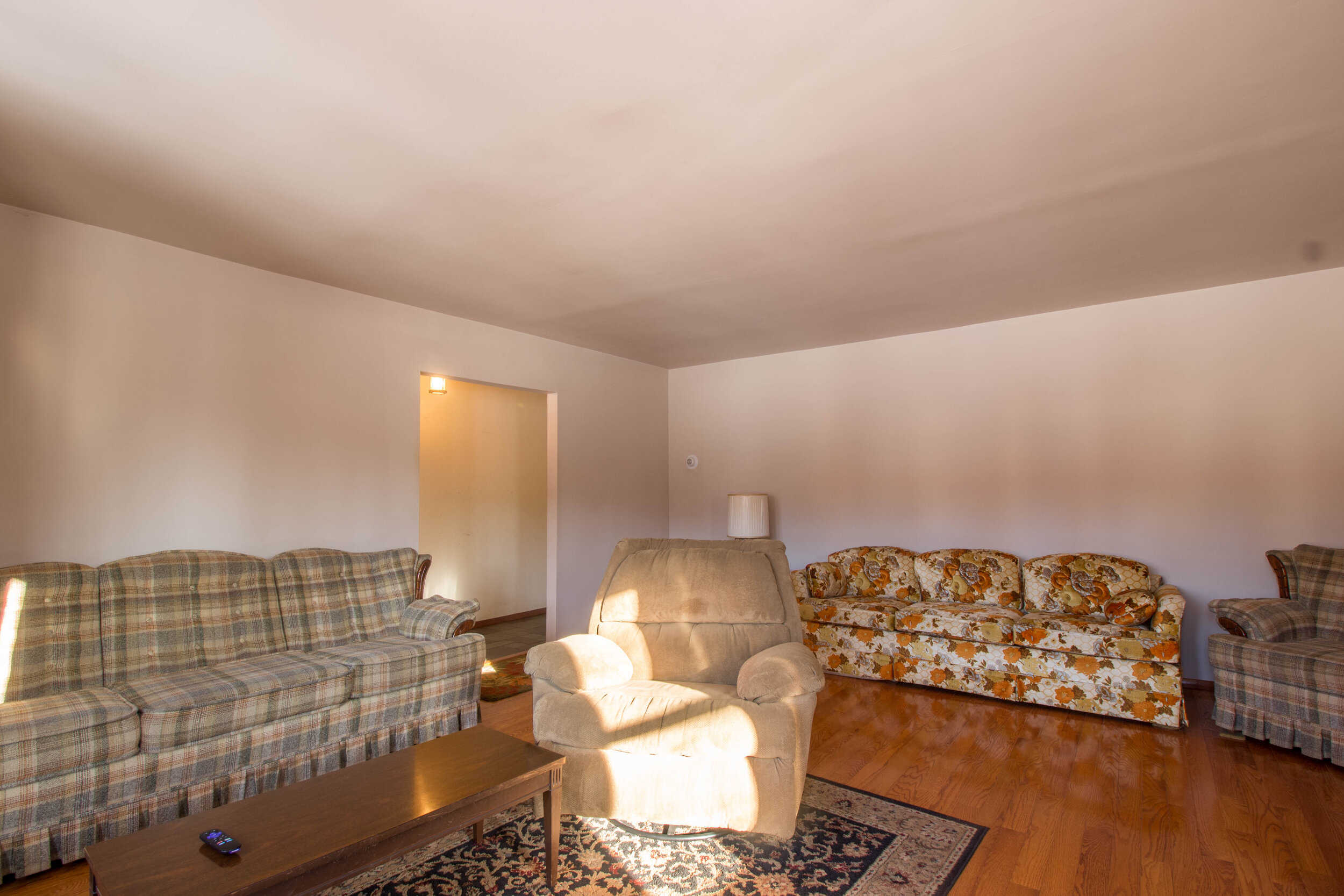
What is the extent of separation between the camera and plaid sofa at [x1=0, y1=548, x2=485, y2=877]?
2.14m

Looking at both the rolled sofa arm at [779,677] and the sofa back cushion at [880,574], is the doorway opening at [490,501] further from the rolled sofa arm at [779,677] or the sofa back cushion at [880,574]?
the rolled sofa arm at [779,677]

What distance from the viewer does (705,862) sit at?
7.05ft

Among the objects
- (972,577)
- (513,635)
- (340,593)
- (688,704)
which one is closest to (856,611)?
(972,577)

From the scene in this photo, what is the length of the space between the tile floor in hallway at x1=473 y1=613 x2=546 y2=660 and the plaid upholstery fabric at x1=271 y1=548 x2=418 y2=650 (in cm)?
132

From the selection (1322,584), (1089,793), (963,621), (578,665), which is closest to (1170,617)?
(1322,584)

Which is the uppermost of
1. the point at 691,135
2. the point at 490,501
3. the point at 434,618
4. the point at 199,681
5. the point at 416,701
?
the point at 691,135

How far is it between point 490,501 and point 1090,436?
4933mm

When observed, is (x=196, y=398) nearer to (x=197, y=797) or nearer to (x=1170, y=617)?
(x=197, y=797)

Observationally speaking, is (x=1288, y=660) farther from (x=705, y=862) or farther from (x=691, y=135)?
(x=691, y=135)

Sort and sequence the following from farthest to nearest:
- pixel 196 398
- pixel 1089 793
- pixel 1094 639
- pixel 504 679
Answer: pixel 504 679, pixel 1094 639, pixel 196 398, pixel 1089 793

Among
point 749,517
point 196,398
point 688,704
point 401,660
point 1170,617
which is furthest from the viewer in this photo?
point 749,517

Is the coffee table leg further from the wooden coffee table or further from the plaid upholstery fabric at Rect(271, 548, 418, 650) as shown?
the plaid upholstery fabric at Rect(271, 548, 418, 650)

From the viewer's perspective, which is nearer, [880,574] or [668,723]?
[668,723]

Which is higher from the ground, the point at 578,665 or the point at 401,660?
the point at 578,665
